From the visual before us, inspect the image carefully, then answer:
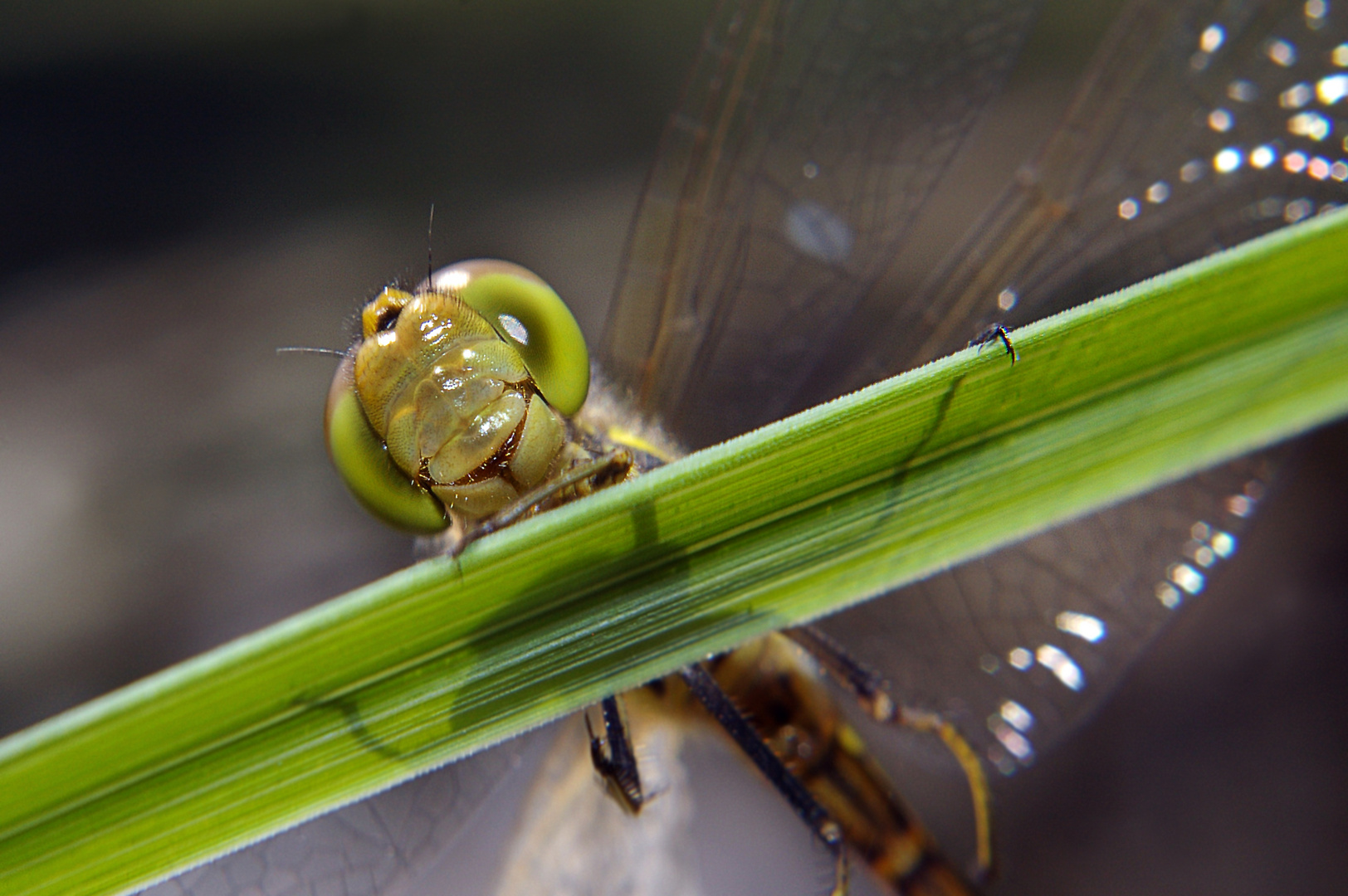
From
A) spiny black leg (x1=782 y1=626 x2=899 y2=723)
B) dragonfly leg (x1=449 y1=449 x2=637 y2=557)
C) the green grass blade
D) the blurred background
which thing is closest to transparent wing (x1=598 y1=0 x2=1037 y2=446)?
spiny black leg (x1=782 y1=626 x2=899 y2=723)

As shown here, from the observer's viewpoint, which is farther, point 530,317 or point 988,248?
point 988,248

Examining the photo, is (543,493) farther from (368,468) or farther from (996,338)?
(996,338)

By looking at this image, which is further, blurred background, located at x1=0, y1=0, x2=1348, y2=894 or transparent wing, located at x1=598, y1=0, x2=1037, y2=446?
blurred background, located at x1=0, y1=0, x2=1348, y2=894

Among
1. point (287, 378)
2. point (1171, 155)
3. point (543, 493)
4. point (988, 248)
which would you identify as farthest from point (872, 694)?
point (287, 378)

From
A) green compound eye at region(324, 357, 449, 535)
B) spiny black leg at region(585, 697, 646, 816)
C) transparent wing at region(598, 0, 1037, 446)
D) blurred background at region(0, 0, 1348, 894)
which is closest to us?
green compound eye at region(324, 357, 449, 535)

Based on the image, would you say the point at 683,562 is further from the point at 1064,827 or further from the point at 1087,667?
the point at 1064,827

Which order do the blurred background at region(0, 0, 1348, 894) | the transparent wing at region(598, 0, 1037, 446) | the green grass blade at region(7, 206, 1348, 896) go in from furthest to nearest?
1. the blurred background at region(0, 0, 1348, 894)
2. the transparent wing at region(598, 0, 1037, 446)
3. the green grass blade at region(7, 206, 1348, 896)

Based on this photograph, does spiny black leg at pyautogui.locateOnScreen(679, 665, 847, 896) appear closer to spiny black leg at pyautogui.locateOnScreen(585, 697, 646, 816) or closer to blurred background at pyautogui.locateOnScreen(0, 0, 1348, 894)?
spiny black leg at pyautogui.locateOnScreen(585, 697, 646, 816)
